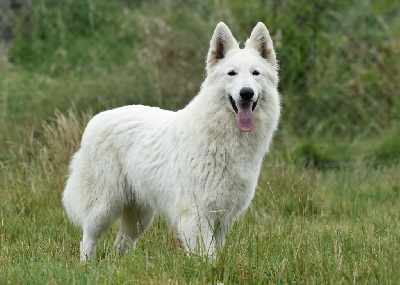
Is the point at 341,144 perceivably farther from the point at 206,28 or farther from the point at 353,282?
the point at 353,282

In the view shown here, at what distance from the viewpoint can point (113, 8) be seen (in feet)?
39.0

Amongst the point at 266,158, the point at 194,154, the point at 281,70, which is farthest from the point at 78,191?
the point at 281,70

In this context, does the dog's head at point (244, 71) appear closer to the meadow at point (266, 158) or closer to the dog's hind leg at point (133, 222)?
the meadow at point (266, 158)

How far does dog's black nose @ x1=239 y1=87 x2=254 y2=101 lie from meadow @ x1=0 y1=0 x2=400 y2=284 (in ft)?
2.51

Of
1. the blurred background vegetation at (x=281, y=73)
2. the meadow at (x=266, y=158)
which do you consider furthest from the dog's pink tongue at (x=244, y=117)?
the blurred background vegetation at (x=281, y=73)

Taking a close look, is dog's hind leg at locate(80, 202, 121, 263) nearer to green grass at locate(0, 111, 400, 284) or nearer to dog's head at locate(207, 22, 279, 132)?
green grass at locate(0, 111, 400, 284)

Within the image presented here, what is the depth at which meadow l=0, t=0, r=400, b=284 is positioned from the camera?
3562mm

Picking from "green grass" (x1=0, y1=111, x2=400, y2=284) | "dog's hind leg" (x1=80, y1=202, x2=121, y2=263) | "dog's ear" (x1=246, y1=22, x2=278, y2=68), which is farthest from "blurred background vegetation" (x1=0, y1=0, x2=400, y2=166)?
"dog's ear" (x1=246, y1=22, x2=278, y2=68)

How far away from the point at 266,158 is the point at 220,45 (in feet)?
9.59

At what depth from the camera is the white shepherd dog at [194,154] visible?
4082 mm

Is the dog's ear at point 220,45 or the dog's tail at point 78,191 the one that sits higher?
the dog's ear at point 220,45

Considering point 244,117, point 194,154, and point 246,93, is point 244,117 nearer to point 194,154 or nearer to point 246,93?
point 246,93

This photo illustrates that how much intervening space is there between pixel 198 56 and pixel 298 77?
1581 millimetres

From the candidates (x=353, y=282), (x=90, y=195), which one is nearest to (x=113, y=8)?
(x=90, y=195)
